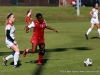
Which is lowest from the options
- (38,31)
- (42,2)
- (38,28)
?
(42,2)

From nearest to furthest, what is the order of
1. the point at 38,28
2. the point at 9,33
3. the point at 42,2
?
1. the point at 9,33
2. the point at 38,28
3. the point at 42,2

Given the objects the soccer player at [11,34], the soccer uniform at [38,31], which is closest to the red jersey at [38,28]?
the soccer uniform at [38,31]

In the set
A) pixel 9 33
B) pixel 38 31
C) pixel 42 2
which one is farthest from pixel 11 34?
pixel 42 2

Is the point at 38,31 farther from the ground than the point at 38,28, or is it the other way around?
the point at 38,28

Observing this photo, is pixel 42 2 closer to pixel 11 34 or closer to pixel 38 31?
pixel 38 31

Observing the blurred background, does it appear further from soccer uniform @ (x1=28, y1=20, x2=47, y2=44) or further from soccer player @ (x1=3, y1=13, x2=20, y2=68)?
soccer player @ (x1=3, y1=13, x2=20, y2=68)

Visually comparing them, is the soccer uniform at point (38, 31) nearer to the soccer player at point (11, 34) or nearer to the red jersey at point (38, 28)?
the red jersey at point (38, 28)

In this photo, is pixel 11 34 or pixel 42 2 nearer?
pixel 11 34

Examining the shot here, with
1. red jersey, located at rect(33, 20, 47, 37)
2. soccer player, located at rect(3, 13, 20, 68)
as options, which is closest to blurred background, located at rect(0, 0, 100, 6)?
red jersey, located at rect(33, 20, 47, 37)

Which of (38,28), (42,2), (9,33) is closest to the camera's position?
(9,33)

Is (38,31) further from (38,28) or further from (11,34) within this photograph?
(11,34)

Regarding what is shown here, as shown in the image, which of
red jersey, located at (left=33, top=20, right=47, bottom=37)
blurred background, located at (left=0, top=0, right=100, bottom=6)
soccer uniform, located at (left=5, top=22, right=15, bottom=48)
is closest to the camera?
soccer uniform, located at (left=5, top=22, right=15, bottom=48)

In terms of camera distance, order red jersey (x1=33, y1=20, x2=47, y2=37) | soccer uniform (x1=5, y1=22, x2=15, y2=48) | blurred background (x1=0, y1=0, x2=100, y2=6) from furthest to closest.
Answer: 1. blurred background (x1=0, y1=0, x2=100, y2=6)
2. red jersey (x1=33, y1=20, x2=47, y2=37)
3. soccer uniform (x1=5, y1=22, x2=15, y2=48)

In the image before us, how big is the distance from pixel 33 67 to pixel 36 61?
58.3 inches
